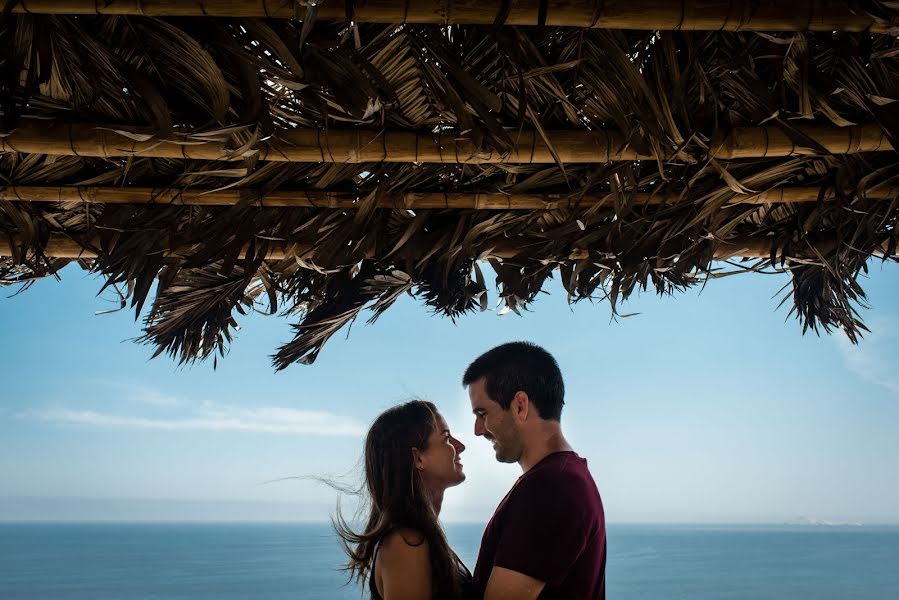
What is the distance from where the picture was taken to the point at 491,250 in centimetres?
208

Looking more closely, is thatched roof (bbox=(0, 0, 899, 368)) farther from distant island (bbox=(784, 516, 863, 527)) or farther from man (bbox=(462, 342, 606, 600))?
distant island (bbox=(784, 516, 863, 527))

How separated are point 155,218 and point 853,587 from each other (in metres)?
33.3

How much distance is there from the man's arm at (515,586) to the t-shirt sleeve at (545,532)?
11mm

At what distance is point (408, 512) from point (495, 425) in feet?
0.97

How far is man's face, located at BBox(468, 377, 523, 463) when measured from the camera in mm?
1750

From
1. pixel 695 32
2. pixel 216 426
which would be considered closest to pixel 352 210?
pixel 695 32

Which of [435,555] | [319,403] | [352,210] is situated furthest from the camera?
[319,403]

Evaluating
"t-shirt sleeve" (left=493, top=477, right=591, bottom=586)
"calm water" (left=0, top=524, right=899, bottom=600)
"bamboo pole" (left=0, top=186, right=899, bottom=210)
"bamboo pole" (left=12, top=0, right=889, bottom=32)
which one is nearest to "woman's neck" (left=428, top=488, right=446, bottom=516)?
"t-shirt sleeve" (left=493, top=477, right=591, bottom=586)

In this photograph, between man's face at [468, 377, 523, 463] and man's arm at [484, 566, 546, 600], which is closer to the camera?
man's arm at [484, 566, 546, 600]

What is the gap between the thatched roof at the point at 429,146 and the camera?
1345 millimetres

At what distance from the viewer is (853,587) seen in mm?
28875

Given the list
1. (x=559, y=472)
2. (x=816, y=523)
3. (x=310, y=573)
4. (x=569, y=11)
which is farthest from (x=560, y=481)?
(x=816, y=523)

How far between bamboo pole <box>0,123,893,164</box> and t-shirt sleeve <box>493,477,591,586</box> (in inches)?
27.6

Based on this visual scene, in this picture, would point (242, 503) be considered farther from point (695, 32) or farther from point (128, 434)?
→ point (695, 32)
